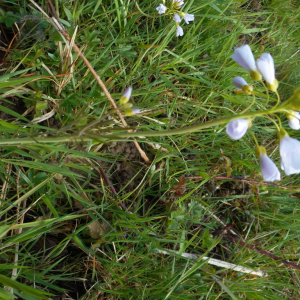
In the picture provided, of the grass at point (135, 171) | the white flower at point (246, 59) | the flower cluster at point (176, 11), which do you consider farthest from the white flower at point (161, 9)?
the white flower at point (246, 59)

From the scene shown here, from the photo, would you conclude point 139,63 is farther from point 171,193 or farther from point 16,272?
point 16,272

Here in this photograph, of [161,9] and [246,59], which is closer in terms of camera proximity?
[246,59]

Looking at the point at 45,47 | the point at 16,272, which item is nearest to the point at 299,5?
the point at 45,47

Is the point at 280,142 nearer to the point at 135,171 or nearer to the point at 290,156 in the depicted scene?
the point at 290,156

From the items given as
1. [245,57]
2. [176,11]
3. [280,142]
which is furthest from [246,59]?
[176,11]

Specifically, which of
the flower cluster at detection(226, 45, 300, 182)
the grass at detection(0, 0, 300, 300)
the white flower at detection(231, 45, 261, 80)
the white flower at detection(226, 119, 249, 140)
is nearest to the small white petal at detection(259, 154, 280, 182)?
the flower cluster at detection(226, 45, 300, 182)

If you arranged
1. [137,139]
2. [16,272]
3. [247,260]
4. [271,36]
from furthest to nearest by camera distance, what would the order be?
1. [271,36]
2. [247,260]
3. [137,139]
4. [16,272]

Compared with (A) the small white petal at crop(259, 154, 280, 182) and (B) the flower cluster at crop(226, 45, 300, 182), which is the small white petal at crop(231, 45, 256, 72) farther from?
(A) the small white petal at crop(259, 154, 280, 182)

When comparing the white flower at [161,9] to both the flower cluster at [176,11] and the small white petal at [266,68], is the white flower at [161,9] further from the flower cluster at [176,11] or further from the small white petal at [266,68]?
the small white petal at [266,68]
